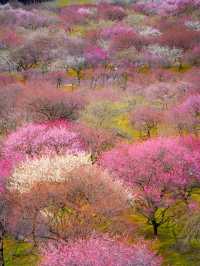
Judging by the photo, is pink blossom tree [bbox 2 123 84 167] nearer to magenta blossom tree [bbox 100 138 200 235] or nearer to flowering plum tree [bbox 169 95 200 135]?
magenta blossom tree [bbox 100 138 200 235]

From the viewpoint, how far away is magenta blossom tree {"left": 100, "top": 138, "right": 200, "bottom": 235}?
4409cm

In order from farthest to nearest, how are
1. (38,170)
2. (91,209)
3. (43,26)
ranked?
(43,26)
(38,170)
(91,209)

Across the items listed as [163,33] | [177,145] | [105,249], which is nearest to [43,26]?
[163,33]

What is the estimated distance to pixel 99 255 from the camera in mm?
30484

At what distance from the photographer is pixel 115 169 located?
47250mm

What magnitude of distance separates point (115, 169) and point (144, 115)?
80.2ft

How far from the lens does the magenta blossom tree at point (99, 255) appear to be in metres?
30.2

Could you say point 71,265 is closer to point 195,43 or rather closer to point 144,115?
point 144,115

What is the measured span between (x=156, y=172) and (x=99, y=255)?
52.1 ft

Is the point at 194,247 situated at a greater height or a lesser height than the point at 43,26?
greater

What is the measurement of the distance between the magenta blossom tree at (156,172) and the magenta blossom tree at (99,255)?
11786 millimetres

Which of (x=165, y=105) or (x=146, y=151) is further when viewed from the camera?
(x=165, y=105)

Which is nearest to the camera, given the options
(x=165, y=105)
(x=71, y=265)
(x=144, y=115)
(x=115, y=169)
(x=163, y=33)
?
(x=71, y=265)

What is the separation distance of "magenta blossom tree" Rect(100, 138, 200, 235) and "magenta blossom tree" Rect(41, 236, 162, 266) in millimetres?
11786
